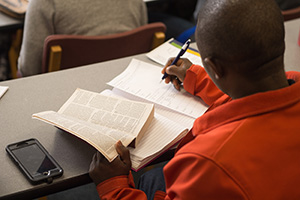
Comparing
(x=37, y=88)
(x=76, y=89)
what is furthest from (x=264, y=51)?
(x=37, y=88)

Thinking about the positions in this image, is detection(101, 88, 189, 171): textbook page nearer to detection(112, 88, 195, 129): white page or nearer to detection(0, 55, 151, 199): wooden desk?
detection(112, 88, 195, 129): white page

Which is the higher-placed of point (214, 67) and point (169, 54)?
point (214, 67)

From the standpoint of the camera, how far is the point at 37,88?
4.92ft

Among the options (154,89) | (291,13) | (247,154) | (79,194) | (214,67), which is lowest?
(79,194)

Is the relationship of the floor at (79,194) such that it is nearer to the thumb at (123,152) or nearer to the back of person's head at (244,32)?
the thumb at (123,152)

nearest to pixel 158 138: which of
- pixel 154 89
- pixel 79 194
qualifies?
pixel 154 89

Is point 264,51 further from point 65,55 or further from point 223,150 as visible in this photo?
point 65,55

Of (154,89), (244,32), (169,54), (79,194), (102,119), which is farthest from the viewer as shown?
(79,194)

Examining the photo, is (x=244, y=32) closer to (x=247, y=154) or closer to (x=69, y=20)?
(x=247, y=154)

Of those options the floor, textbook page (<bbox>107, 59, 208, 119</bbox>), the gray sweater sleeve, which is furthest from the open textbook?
the floor

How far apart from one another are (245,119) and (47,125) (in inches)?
25.6

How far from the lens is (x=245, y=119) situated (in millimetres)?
944

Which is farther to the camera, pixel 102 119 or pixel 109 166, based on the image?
pixel 102 119

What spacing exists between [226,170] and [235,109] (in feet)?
0.49
